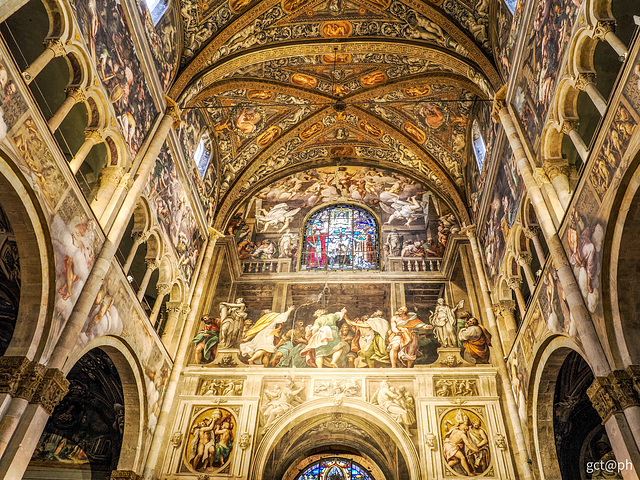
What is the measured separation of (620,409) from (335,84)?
12.1 metres

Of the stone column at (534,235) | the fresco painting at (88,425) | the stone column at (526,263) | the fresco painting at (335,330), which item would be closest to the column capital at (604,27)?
the stone column at (534,235)

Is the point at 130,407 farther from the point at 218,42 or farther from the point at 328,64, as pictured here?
the point at 328,64

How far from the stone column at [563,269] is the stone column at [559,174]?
296 millimetres

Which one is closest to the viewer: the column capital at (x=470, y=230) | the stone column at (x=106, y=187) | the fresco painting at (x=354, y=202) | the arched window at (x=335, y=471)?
the stone column at (x=106, y=187)

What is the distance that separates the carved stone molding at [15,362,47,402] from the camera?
731 centimetres

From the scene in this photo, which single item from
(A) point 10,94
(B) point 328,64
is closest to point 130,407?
(A) point 10,94

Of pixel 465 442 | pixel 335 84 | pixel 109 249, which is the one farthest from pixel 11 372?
pixel 335 84

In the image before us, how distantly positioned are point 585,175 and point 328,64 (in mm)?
9610

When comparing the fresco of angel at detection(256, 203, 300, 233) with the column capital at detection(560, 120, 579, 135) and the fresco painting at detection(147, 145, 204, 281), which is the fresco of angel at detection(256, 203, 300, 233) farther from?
the column capital at detection(560, 120, 579, 135)

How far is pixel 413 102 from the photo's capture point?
623 inches

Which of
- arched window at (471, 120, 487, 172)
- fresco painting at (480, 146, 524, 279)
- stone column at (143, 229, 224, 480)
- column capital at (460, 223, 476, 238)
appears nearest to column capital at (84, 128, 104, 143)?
stone column at (143, 229, 224, 480)

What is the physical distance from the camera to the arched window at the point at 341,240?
16422 mm

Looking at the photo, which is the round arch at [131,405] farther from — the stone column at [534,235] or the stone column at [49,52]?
the stone column at [534,235]

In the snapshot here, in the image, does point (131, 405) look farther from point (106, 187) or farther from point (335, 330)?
point (335, 330)
